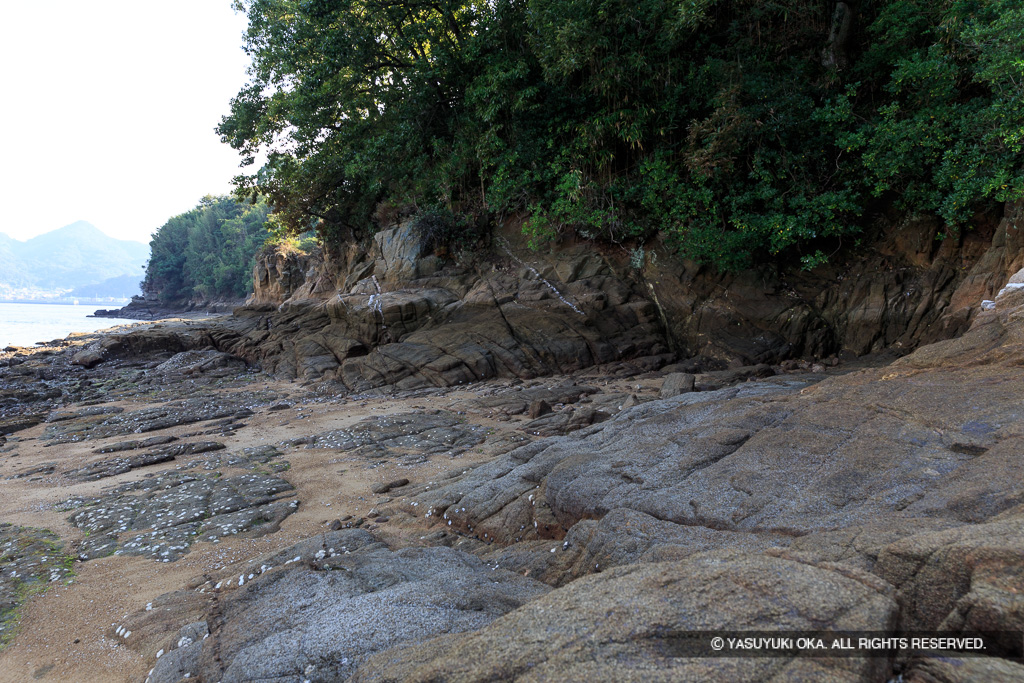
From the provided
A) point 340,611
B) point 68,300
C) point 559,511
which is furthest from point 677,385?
point 68,300

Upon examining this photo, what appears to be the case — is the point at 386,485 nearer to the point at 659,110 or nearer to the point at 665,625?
the point at 665,625

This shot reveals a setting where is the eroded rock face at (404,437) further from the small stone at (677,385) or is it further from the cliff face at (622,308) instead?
the small stone at (677,385)

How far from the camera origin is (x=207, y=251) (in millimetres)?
71625

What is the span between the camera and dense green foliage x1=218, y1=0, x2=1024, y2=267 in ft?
37.7

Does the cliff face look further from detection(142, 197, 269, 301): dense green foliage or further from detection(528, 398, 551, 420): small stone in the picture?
detection(142, 197, 269, 301): dense green foliage

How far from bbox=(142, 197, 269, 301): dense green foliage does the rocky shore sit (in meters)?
53.3

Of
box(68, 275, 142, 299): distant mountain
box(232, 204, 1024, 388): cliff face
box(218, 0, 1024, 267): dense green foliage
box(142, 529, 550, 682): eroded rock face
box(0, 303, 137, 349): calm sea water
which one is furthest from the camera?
box(68, 275, 142, 299): distant mountain

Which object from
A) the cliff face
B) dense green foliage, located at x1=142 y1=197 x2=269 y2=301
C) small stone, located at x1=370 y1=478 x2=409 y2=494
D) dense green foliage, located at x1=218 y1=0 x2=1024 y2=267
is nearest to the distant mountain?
dense green foliage, located at x1=142 y1=197 x2=269 y2=301

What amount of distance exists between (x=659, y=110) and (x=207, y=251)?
72762 millimetres

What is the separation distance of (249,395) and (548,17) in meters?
13.9

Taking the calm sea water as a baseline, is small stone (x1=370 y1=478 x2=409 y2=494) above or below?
below

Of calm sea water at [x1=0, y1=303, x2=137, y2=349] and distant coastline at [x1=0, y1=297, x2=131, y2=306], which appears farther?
distant coastline at [x1=0, y1=297, x2=131, y2=306]

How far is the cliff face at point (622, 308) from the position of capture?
1314 cm

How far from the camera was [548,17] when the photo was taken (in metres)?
14.6
